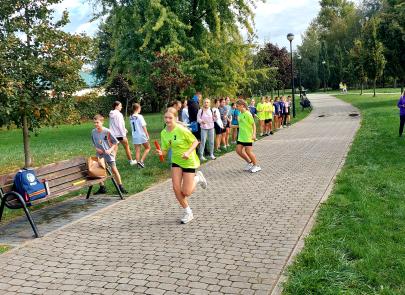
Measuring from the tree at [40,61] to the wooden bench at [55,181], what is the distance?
125 inches

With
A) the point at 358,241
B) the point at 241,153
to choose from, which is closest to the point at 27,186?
the point at 358,241

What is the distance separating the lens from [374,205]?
22.8 ft

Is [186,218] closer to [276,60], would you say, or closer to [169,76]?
[169,76]

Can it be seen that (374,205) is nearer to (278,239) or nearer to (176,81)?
(278,239)

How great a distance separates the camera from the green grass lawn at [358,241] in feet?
14.4

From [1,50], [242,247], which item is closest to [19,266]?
[242,247]

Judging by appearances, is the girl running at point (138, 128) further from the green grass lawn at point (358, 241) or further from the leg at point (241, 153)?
the green grass lawn at point (358, 241)

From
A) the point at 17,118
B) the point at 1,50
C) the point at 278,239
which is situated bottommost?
the point at 278,239

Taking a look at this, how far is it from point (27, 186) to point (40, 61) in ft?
18.3

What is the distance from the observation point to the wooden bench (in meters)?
6.74

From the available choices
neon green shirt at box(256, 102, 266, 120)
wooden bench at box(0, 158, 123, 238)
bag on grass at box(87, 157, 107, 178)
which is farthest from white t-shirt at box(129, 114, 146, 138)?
neon green shirt at box(256, 102, 266, 120)

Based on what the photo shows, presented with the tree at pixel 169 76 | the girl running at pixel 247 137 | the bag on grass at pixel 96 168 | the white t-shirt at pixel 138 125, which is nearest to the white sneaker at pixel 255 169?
the girl running at pixel 247 137

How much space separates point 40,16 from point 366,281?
11.0m

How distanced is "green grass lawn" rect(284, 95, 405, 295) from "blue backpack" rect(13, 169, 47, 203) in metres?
4.10
